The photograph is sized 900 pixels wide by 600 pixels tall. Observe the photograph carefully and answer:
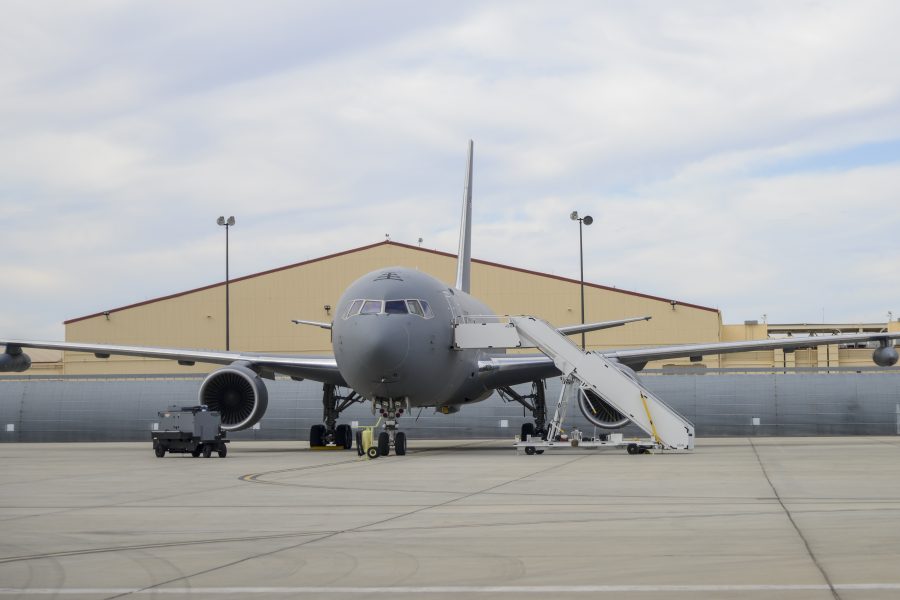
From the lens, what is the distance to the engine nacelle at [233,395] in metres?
30.0

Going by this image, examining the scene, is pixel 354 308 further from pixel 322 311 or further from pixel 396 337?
pixel 322 311

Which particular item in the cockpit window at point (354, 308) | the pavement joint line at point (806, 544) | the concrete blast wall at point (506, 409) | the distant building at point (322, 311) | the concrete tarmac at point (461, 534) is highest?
the distant building at point (322, 311)

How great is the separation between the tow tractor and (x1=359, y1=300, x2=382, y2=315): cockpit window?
5.59 meters

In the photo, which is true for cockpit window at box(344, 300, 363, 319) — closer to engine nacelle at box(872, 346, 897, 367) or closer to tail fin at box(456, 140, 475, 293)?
tail fin at box(456, 140, 475, 293)

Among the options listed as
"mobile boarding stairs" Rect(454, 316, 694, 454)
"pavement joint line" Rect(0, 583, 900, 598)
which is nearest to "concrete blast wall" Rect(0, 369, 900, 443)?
"mobile boarding stairs" Rect(454, 316, 694, 454)

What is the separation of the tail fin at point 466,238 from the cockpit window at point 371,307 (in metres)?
12.1

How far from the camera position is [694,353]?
106 ft

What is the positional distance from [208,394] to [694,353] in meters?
13.7

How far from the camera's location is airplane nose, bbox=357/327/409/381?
25.7 meters

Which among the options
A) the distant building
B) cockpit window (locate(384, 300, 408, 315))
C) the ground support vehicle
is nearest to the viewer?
cockpit window (locate(384, 300, 408, 315))

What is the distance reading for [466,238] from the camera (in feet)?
134

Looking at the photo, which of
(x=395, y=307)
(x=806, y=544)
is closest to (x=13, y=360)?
(x=395, y=307)

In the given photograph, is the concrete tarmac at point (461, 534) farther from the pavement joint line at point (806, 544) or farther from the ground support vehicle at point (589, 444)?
the ground support vehicle at point (589, 444)

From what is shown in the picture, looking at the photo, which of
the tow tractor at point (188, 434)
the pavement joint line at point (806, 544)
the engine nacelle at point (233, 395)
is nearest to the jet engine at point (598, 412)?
the engine nacelle at point (233, 395)
